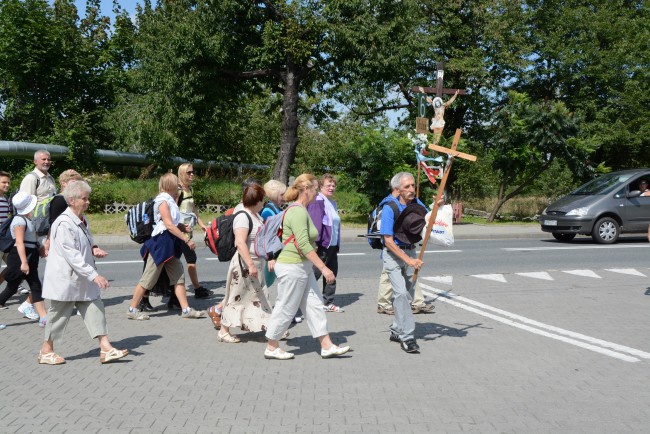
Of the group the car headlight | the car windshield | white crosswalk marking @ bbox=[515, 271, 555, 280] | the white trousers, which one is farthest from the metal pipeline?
the white trousers

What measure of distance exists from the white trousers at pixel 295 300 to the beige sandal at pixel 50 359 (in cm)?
186

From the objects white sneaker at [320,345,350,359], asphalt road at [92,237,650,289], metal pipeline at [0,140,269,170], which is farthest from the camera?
metal pipeline at [0,140,269,170]

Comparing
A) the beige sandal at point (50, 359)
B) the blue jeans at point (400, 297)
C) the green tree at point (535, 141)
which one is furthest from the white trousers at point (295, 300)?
the green tree at point (535, 141)

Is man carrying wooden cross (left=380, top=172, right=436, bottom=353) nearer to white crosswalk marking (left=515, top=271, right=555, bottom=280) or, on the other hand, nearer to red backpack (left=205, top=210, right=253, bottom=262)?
red backpack (left=205, top=210, right=253, bottom=262)

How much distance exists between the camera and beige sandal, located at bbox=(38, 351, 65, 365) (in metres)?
6.09

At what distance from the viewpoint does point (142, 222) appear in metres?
7.93

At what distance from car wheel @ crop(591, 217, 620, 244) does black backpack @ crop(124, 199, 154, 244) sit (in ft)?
42.6

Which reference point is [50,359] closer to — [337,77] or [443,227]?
[443,227]

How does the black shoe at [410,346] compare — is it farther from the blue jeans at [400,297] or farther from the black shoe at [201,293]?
the black shoe at [201,293]

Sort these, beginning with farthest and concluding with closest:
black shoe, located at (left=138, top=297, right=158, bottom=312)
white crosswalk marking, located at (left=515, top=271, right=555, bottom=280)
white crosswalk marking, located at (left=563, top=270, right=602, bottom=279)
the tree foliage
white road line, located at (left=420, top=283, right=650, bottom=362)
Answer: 1. the tree foliage
2. white crosswalk marking, located at (left=563, top=270, right=602, bottom=279)
3. white crosswalk marking, located at (left=515, top=271, right=555, bottom=280)
4. black shoe, located at (left=138, top=297, right=158, bottom=312)
5. white road line, located at (left=420, top=283, right=650, bottom=362)

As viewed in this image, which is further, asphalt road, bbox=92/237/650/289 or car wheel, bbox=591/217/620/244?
car wheel, bbox=591/217/620/244

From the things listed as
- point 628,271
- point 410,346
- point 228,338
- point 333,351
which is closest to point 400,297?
point 410,346

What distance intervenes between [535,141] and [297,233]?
19946 mm

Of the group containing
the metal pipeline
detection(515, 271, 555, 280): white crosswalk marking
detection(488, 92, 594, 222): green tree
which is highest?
detection(488, 92, 594, 222): green tree
